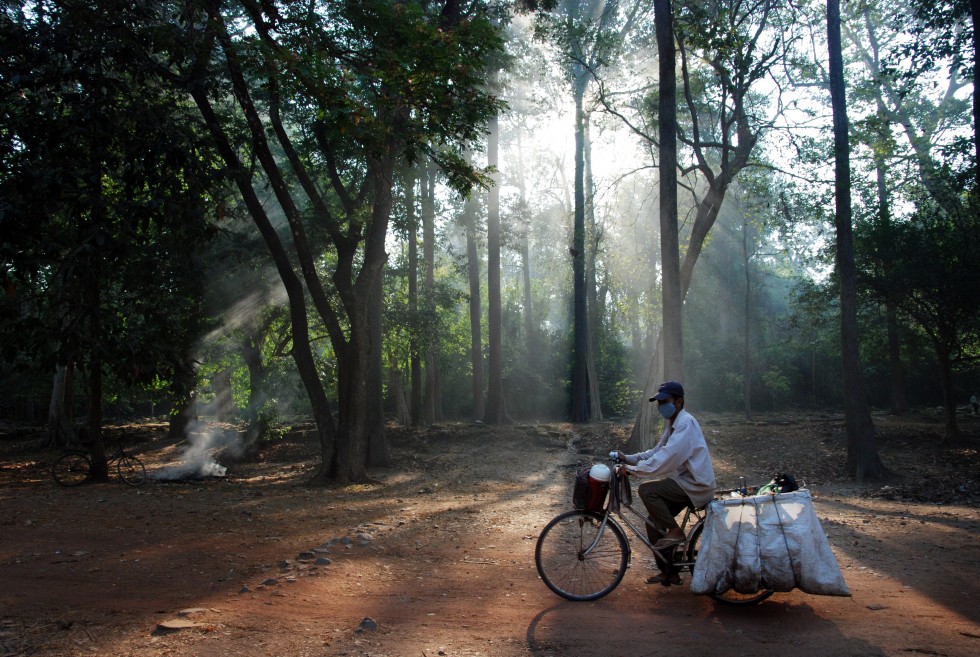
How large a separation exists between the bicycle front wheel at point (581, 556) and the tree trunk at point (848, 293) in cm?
1174

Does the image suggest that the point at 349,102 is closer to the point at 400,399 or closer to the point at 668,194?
the point at 668,194

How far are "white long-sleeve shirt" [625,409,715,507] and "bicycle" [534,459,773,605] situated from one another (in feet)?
0.62

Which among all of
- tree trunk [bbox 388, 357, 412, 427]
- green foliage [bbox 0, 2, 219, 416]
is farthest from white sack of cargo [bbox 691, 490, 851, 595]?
tree trunk [bbox 388, 357, 412, 427]

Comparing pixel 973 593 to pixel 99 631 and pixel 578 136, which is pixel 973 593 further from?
pixel 578 136

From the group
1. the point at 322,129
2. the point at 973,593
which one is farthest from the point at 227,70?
the point at 973,593

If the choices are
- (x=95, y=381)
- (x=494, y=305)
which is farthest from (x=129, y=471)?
(x=494, y=305)

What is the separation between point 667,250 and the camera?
1620cm

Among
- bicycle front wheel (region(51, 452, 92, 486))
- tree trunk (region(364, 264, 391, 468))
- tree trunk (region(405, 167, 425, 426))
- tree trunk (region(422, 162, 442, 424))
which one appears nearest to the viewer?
bicycle front wheel (region(51, 452, 92, 486))

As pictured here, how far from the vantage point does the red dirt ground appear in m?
4.98

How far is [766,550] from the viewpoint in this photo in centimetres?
539

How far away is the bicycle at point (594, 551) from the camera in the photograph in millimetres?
5906

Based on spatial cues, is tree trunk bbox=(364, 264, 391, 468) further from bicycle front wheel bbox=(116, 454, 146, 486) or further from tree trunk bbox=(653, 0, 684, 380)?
tree trunk bbox=(653, 0, 684, 380)

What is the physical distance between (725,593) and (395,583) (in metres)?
2.95

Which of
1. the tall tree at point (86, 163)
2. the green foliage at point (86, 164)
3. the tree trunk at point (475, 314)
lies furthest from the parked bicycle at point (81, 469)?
the tree trunk at point (475, 314)
